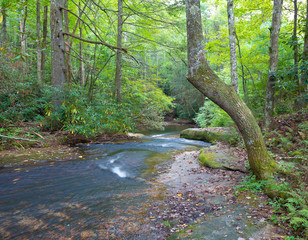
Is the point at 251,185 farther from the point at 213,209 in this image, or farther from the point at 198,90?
the point at 198,90

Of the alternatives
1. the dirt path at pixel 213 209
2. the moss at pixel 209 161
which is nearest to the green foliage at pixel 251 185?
the dirt path at pixel 213 209

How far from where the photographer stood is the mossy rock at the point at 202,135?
36.5 ft

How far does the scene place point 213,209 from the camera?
12.2ft

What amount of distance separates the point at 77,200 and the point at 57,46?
797 cm

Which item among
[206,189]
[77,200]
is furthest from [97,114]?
[206,189]

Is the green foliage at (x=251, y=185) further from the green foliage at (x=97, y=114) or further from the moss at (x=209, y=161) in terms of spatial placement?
the green foliage at (x=97, y=114)

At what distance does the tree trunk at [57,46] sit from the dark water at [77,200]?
3.92 m

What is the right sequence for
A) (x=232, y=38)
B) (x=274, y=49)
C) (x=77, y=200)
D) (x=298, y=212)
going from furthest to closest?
(x=232, y=38), (x=274, y=49), (x=77, y=200), (x=298, y=212)

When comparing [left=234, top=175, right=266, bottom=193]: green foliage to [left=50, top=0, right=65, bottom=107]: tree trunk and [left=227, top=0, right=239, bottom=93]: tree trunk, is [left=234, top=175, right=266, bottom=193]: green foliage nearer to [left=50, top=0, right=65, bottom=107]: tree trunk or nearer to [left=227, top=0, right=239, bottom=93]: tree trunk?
[left=227, top=0, right=239, bottom=93]: tree trunk

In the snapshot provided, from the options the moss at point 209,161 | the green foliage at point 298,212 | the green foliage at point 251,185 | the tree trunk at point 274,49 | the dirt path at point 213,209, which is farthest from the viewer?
the tree trunk at point 274,49

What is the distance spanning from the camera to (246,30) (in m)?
10.7

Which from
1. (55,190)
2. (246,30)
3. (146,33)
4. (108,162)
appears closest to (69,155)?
(108,162)

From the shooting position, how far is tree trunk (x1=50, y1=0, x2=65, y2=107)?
9000 millimetres

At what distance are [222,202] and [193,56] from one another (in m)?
3.23
